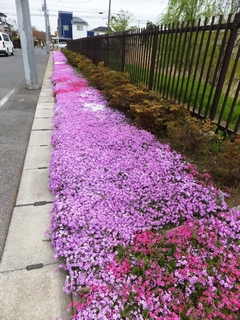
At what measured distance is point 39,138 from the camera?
457cm

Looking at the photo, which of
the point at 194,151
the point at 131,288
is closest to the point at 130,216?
Result: the point at 131,288

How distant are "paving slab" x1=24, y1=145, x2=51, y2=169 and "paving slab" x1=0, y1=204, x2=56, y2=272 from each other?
1075 mm

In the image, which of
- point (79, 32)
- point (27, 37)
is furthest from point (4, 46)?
point (79, 32)

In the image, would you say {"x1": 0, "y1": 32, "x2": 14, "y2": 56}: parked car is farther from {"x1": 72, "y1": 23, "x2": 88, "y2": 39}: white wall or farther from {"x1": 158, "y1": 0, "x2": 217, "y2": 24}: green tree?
{"x1": 72, "y1": 23, "x2": 88, "y2": 39}: white wall

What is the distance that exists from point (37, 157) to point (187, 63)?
14.6ft

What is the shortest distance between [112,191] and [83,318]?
1351mm

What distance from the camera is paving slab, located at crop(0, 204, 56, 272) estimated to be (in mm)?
2004

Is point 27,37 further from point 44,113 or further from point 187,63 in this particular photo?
point 187,63

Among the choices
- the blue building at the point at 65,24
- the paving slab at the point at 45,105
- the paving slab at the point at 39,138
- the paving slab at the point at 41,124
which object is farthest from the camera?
the blue building at the point at 65,24

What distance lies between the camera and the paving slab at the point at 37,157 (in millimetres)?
3566

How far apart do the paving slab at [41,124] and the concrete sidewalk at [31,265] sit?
85.2 inches

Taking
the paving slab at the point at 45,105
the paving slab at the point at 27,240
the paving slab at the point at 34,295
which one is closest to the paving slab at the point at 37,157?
the paving slab at the point at 27,240

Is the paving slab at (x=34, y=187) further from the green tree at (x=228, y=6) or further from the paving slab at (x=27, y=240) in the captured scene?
the green tree at (x=228, y=6)

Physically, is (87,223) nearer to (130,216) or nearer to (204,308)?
(130,216)
